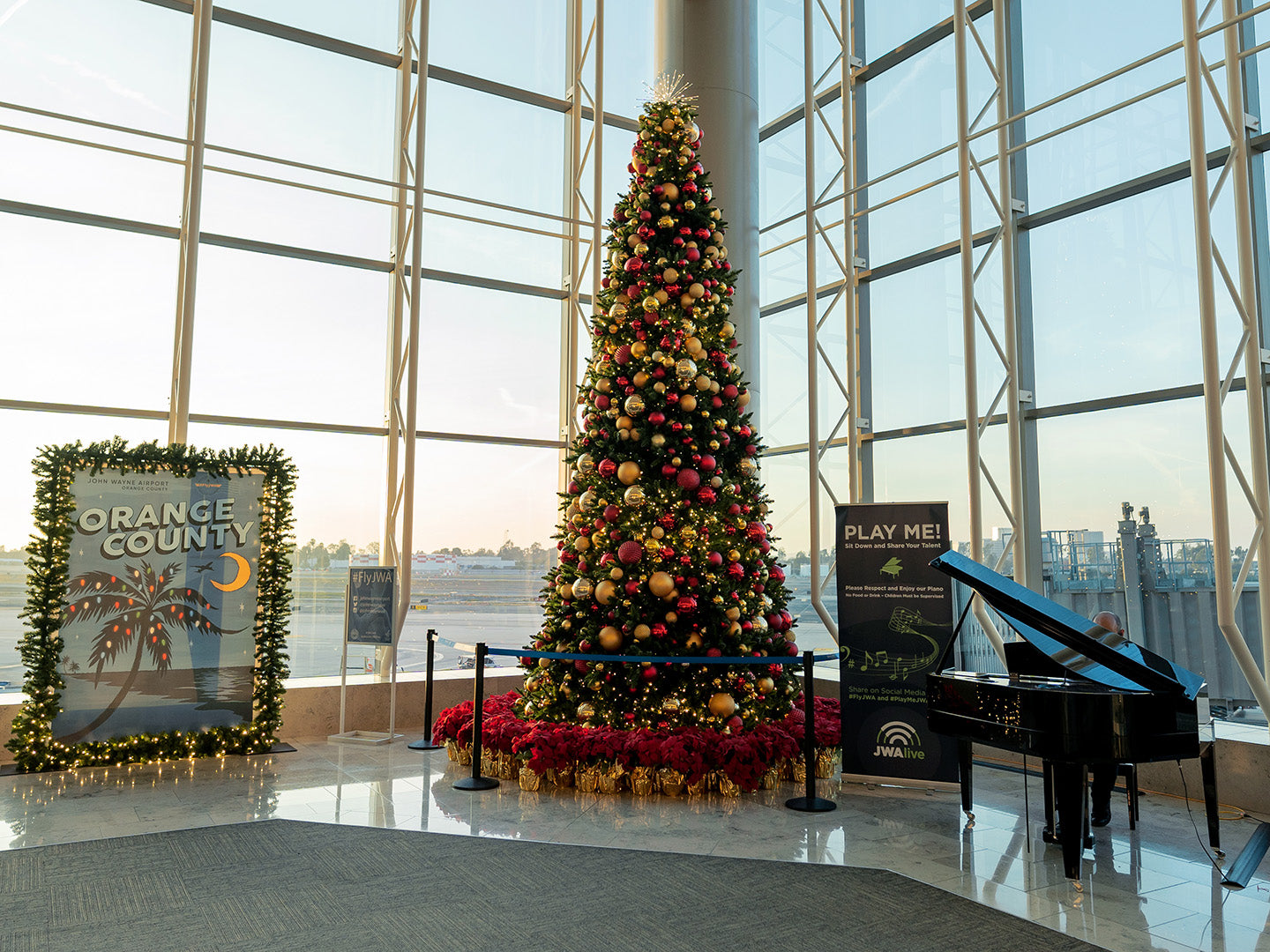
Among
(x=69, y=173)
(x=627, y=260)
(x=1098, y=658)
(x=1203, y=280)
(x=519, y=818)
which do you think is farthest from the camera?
(x=69, y=173)

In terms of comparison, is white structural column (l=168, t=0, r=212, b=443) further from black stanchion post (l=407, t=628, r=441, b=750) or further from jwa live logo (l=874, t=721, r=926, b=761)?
jwa live logo (l=874, t=721, r=926, b=761)

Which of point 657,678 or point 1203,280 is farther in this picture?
point 657,678

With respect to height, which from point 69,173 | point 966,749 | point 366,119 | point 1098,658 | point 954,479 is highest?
point 366,119

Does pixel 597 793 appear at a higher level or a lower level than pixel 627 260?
lower

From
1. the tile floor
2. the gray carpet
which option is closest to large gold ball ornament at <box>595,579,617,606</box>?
the tile floor

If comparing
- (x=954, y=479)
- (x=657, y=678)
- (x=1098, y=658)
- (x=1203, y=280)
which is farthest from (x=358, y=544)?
(x=1203, y=280)

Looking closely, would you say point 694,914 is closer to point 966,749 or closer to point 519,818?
point 519,818

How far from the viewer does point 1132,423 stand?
6.92 metres

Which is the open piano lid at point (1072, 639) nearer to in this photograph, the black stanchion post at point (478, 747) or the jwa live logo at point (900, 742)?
the jwa live logo at point (900, 742)

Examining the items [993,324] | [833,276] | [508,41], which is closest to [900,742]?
[993,324]

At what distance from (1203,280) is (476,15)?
A: 815 centimetres

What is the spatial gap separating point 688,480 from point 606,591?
103 centimetres

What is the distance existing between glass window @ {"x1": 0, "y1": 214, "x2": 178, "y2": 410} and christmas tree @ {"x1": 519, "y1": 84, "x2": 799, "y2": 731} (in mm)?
4293

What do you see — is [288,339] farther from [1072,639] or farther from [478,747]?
[1072,639]
